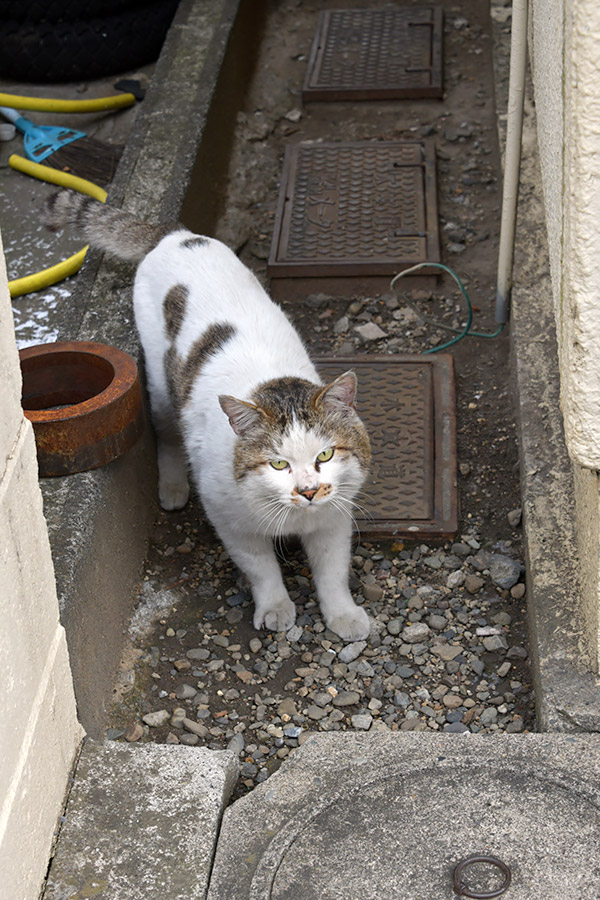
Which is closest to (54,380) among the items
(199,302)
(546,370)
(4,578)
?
(199,302)

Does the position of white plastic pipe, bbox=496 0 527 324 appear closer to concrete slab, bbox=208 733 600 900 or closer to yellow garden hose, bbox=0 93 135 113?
concrete slab, bbox=208 733 600 900

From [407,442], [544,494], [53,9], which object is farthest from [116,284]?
[53,9]

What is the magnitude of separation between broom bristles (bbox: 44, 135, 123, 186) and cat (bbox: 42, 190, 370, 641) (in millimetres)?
1507

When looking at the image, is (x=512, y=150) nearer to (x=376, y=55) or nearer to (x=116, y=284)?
(x=116, y=284)

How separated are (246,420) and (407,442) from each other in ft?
3.49

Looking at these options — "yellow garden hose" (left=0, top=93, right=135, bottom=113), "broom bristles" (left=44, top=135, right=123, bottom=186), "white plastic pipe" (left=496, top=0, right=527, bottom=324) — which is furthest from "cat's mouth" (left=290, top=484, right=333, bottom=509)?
"yellow garden hose" (left=0, top=93, right=135, bottom=113)

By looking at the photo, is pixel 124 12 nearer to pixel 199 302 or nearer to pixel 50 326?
pixel 50 326

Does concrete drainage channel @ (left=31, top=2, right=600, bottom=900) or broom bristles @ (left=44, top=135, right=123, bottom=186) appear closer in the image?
concrete drainage channel @ (left=31, top=2, right=600, bottom=900)

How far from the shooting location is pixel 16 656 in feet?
6.64

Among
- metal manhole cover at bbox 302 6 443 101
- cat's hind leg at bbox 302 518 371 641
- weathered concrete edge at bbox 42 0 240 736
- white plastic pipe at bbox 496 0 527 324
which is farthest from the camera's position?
metal manhole cover at bbox 302 6 443 101

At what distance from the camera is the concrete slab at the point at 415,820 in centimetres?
212

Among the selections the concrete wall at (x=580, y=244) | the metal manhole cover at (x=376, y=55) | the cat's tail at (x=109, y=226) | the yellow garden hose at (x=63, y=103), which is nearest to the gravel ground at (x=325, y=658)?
the concrete wall at (x=580, y=244)

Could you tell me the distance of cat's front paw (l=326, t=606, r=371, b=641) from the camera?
318 centimetres

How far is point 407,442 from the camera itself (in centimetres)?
382
